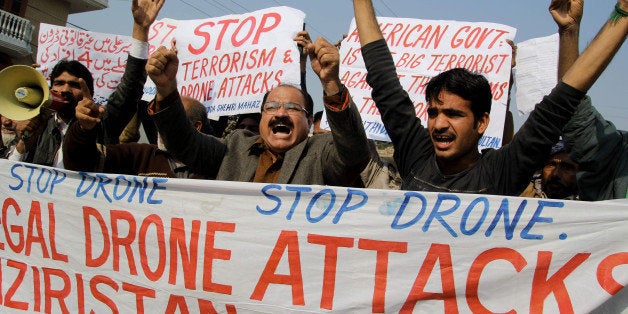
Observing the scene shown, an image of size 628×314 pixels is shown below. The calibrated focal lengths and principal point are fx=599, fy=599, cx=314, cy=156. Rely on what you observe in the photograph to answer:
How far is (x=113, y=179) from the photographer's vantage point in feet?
8.91

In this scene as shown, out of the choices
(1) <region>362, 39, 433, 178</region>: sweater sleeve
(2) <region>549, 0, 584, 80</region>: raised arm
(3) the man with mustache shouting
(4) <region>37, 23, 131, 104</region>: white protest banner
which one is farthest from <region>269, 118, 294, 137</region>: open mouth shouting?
(4) <region>37, 23, 131, 104</region>: white protest banner

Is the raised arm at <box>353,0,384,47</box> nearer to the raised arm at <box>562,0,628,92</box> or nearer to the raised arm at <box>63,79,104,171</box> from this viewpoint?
the raised arm at <box>562,0,628,92</box>

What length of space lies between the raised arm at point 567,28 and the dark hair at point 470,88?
30 centimetres

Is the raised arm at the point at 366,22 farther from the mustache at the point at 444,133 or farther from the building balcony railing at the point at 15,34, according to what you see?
the building balcony railing at the point at 15,34

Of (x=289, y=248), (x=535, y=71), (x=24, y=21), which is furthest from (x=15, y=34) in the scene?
(x=289, y=248)

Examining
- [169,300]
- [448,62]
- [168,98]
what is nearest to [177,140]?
[168,98]

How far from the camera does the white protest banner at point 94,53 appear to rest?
4.97 meters

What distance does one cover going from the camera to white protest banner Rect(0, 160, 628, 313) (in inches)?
79.0

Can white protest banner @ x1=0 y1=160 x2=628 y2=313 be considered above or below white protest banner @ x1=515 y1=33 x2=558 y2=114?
below

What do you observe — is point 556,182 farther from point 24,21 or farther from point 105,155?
point 24,21

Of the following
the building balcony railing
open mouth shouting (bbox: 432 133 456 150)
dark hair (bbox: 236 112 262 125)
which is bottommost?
open mouth shouting (bbox: 432 133 456 150)

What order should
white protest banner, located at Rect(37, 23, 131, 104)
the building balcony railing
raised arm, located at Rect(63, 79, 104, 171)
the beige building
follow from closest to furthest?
raised arm, located at Rect(63, 79, 104, 171) → white protest banner, located at Rect(37, 23, 131, 104) → the building balcony railing → the beige building

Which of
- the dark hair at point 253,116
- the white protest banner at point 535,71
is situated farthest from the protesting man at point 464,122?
the dark hair at point 253,116

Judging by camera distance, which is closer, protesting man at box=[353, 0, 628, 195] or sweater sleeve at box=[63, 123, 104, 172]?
protesting man at box=[353, 0, 628, 195]
